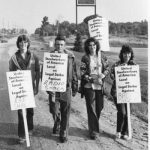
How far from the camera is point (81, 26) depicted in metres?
21.9

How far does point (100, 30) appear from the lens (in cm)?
544

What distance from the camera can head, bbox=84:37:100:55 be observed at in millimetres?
4941

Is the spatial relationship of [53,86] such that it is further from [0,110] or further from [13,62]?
[0,110]

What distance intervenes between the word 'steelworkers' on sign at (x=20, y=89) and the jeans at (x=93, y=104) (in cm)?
89

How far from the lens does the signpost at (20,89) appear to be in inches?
187

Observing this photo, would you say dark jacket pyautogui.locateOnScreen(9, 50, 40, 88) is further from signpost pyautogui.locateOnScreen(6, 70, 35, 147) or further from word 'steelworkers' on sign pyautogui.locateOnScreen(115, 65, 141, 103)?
word 'steelworkers' on sign pyautogui.locateOnScreen(115, 65, 141, 103)

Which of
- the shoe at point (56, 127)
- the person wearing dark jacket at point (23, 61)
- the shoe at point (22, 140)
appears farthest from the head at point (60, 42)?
the shoe at point (22, 140)

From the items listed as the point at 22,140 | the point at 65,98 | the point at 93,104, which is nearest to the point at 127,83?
the point at 93,104

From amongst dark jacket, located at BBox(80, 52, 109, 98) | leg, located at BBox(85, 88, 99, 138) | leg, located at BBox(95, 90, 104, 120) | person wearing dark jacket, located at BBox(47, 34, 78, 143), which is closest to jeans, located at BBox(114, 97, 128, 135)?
leg, located at BBox(95, 90, 104, 120)

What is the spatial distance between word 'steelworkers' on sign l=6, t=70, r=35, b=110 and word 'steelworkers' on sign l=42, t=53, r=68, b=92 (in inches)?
10.1

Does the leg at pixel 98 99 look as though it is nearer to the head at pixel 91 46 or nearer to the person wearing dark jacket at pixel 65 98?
the person wearing dark jacket at pixel 65 98

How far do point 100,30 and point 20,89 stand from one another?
1.70 m

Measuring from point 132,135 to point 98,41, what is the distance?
5.49 feet

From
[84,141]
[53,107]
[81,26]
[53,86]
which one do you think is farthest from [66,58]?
[81,26]
